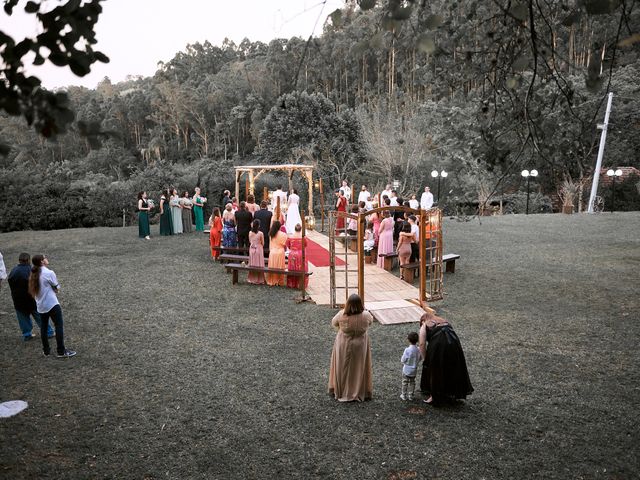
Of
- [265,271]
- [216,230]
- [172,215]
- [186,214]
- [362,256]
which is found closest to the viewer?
[362,256]

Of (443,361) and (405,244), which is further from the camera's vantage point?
(405,244)

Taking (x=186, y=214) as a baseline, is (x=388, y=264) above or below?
below

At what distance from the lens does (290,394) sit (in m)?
7.19

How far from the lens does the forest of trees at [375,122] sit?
15.8ft

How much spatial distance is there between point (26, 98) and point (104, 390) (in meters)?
5.88

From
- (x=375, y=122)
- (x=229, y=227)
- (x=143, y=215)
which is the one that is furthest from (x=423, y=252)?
(x=375, y=122)

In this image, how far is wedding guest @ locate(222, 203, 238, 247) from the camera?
16.0 metres

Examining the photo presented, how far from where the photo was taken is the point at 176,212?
71.5ft

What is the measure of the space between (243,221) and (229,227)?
940mm

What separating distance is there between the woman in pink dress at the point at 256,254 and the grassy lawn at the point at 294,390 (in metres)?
0.34

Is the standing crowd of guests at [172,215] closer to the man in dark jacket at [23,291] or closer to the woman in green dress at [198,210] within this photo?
the woman in green dress at [198,210]

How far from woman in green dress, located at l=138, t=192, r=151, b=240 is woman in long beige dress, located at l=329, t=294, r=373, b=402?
14.6m

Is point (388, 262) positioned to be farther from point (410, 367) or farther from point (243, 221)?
point (410, 367)

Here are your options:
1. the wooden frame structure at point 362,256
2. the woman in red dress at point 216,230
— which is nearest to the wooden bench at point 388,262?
the wooden frame structure at point 362,256
